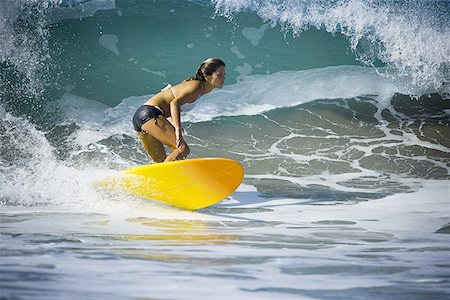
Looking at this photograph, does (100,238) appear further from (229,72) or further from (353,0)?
(353,0)

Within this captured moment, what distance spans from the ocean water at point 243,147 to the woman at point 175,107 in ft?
1.34

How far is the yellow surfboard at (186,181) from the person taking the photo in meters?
3.77

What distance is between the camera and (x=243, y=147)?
7164 millimetres

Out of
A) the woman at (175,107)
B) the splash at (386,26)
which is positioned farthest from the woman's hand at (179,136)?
the splash at (386,26)

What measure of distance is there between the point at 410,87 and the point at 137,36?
3.86m

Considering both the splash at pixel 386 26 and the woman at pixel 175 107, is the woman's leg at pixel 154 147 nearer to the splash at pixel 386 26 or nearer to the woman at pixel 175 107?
the woman at pixel 175 107

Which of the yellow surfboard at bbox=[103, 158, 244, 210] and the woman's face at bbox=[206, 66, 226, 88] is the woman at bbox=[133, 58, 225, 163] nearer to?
the woman's face at bbox=[206, 66, 226, 88]

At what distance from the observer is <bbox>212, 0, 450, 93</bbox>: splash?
873 centimetres

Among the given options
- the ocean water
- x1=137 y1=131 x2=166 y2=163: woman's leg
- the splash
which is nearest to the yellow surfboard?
the ocean water

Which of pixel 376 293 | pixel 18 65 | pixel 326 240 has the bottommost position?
pixel 376 293

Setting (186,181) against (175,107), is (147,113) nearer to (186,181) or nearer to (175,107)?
(175,107)

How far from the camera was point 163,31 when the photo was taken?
9281 millimetres

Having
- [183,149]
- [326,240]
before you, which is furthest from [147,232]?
[183,149]

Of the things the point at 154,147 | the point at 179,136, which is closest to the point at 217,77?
the point at 179,136
